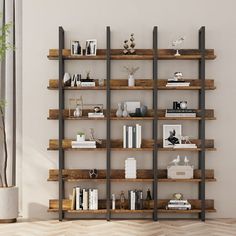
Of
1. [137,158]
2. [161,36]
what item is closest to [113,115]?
[137,158]

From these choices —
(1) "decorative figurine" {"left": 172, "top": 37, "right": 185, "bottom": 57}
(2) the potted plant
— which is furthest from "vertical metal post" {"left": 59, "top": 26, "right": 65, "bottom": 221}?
(1) "decorative figurine" {"left": 172, "top": 37, "right": 185, "bottom": 57}

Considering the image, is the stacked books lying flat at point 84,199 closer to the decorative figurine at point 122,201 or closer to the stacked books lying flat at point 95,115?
the decorative figurine at point 122,201

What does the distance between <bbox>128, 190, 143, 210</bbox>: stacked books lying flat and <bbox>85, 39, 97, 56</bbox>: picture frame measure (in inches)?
64.8

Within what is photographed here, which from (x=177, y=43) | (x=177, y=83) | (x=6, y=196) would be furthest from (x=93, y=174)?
(x=177, y=43)

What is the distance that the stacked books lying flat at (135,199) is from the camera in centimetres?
598

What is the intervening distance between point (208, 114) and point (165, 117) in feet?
1.74

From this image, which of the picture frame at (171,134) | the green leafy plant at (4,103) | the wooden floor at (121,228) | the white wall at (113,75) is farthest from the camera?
the white wall at (113,75)

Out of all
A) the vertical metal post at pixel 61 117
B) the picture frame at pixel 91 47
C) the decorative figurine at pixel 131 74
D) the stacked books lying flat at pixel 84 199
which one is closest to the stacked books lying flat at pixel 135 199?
the stacked books lying flat at pixel 84 199

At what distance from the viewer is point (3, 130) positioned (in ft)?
19.7

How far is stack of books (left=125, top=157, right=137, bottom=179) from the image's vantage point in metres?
5.96

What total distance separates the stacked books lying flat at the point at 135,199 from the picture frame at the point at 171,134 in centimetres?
63

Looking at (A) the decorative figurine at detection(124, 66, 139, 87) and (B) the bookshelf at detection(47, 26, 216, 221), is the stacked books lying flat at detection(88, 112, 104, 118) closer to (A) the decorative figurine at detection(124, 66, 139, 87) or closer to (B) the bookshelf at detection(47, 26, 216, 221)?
(B) the bookshelf at detection(47, 26, 216, 221)

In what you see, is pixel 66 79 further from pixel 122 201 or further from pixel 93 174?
pixel 122 201

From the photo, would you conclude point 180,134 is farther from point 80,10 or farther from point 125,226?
point 80,10
